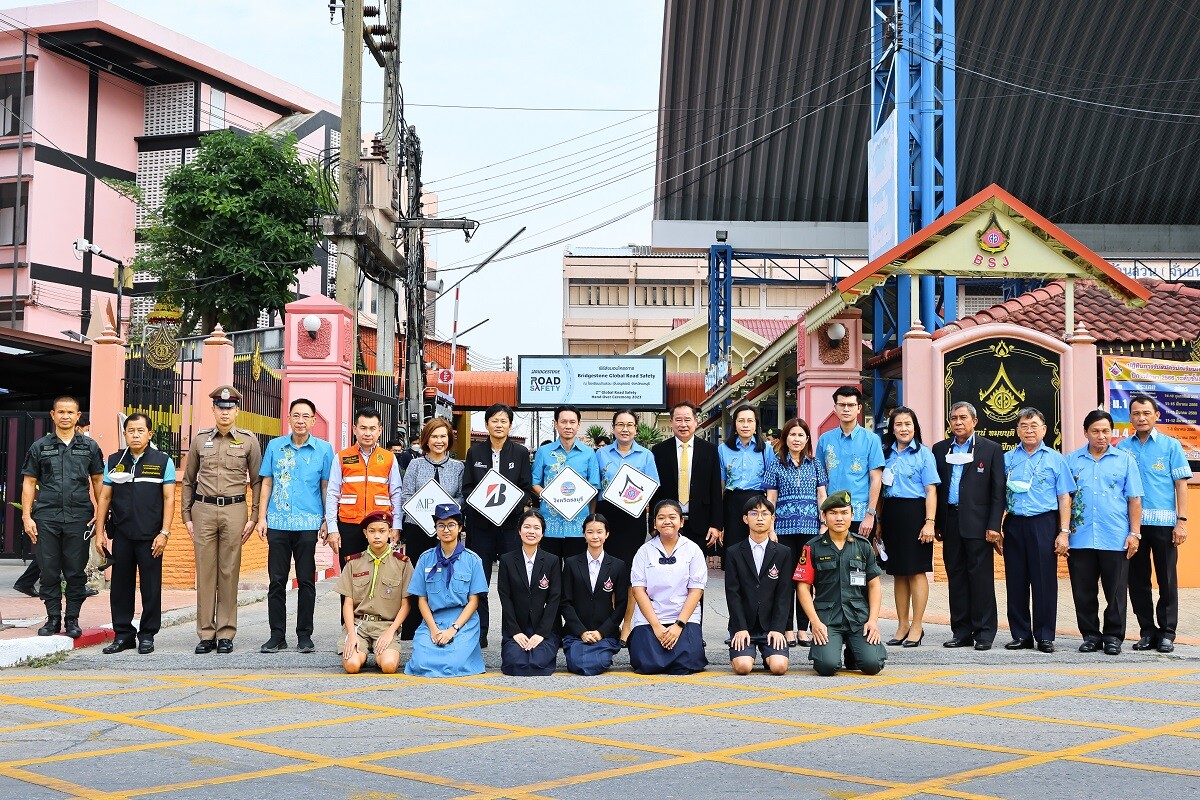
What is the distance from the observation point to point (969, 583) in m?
9.88

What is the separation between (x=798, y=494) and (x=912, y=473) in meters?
0.90

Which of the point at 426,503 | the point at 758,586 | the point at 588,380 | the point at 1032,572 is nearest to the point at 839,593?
the point at 758,586

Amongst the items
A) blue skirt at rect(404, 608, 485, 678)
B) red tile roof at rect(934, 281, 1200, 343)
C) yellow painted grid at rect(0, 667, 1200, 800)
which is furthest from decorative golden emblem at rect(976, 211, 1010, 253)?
blue skirt at rect(404, 608, 485, 678)

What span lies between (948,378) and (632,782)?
1101 cm

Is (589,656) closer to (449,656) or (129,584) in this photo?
(449,656)

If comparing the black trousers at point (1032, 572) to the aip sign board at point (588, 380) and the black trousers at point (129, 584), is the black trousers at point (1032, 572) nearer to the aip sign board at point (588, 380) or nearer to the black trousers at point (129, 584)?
the black trousers at point (129, 584)

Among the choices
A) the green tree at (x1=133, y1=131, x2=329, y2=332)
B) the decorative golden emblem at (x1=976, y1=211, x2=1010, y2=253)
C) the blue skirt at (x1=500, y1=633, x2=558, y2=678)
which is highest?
the green tree at (x1=133, y1=131, x2=329, y2=332)

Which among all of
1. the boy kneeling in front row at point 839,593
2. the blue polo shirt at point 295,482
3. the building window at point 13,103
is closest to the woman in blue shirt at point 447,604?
the blue polo shirt at point 295,482

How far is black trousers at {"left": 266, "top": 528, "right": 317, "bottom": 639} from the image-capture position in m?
9.55

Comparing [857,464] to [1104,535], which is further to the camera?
[857,464]

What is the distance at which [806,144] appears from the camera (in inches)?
1460

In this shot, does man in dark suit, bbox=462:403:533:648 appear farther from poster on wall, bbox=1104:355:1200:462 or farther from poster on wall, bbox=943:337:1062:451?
poster on wall, bbox=1104:355:1200:462

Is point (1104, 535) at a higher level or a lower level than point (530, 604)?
higher

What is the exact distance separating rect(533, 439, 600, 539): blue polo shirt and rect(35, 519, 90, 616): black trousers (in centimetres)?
353
